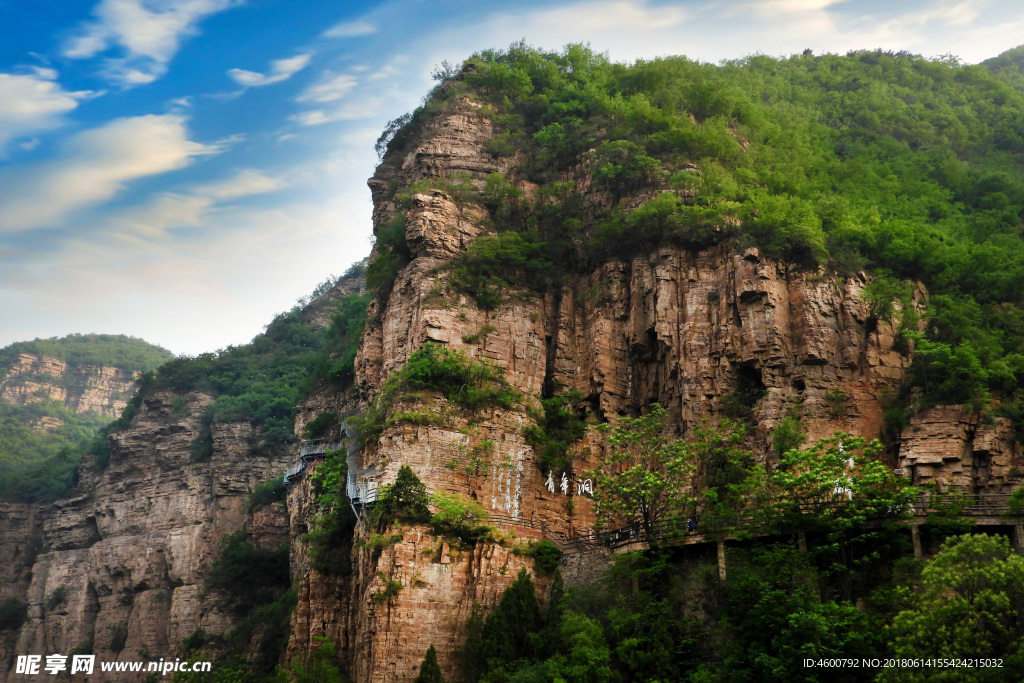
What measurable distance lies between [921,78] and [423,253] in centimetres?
4769

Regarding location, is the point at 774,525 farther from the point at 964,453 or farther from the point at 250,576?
the point at 250,576

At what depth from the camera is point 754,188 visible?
50.0 meters

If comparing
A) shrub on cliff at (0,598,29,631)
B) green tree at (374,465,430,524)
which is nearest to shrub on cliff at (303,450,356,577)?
green tree at (374,465,430,524)

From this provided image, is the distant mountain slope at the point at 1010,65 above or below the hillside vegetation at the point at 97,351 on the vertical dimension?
above

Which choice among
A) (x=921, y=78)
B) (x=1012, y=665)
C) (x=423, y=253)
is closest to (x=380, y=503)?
(x=423, y=253)

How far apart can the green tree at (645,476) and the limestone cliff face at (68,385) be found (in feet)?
298

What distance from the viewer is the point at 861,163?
57125 millimetres

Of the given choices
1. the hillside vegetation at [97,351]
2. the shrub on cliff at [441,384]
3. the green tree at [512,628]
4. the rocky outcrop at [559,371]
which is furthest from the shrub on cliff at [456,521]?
the hillside vegetation at [97,351]

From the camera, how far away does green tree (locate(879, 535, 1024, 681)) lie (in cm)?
2569

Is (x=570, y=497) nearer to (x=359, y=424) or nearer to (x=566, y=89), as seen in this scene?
(x=359, y=424)

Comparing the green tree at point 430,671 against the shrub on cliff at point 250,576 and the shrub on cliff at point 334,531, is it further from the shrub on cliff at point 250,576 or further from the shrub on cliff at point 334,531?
the shrub on cliff at point 250,576

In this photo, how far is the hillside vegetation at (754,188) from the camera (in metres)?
43.6

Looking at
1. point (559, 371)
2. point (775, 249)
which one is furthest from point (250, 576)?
point (775, 249)

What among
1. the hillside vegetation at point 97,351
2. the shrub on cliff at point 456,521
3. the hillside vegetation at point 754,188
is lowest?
the shrub on cliff at point 456,521
